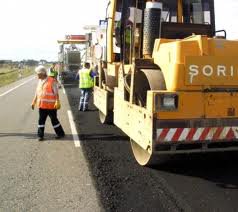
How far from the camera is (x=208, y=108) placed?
19.7 feet

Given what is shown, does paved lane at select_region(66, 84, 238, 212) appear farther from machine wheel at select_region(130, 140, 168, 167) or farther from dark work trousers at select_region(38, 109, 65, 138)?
dark work trousers at select_region(38, 109, 65, 138)

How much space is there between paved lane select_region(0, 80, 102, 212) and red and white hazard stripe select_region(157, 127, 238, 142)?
118cm

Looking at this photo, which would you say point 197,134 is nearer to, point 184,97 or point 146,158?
point 184,97

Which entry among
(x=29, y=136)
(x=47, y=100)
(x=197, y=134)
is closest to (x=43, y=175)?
(x=197, y=134)

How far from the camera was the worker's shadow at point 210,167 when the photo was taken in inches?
245

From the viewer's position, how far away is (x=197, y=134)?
236 inches

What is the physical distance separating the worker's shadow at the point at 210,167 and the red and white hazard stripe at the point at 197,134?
61 centimetres

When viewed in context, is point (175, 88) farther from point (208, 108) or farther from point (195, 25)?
point (195, 25)

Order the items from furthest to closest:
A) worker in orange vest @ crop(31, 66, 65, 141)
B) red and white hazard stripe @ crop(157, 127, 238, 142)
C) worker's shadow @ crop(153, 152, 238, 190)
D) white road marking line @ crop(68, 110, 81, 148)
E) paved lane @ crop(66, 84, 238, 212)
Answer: worker in orange vest @ crop(31, 66, 65, 141)
white road marking line @ crop(68, 110, 81, 148)
worker's shadow @ crop(153, 152, 238, 190)
red and white hazard stripe @ crop(157, 127, 238, 142)
paved lane @ crop(66, 84, 238, 212)

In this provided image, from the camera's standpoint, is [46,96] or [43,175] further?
[46,96]

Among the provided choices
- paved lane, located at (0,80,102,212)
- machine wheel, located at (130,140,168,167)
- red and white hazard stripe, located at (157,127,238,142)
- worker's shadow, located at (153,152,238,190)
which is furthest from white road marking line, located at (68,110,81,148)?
red and white hazard stripe, located at (157,127,238,142)

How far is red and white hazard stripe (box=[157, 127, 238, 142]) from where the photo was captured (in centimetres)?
591

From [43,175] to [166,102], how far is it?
2123 millimetres

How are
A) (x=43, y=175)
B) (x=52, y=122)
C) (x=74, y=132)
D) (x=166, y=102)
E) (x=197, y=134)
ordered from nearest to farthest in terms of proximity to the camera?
(x=166, y=102) < (x=197, y=134) < (x=43, y=175) < (x=52, y=122) < (x=74, y=132)
